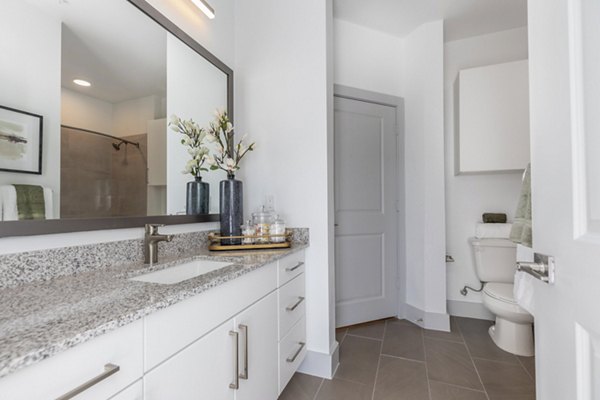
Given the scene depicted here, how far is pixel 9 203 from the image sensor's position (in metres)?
0.84

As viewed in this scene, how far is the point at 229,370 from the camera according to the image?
99cm

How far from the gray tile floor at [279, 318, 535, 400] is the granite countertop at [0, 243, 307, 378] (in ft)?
3.50

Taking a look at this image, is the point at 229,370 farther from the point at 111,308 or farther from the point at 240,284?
the point at 111,308

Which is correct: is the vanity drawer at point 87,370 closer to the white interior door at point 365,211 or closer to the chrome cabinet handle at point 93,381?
the chrome cabinet handle at point 93,381

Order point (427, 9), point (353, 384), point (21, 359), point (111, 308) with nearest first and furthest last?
point (21, 359) → point (111, 308) → point (353, 384) → point (427, 9)

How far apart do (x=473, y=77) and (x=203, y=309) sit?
103 inches

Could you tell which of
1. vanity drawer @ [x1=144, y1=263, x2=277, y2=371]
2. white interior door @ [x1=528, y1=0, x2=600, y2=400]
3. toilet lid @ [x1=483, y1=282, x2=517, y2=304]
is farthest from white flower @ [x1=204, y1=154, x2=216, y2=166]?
toilet lid @ [x1=483, y1=282, x2=517, y2=304]

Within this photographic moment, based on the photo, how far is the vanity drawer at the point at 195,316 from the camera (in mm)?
709

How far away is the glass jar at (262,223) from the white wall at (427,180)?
1407mm

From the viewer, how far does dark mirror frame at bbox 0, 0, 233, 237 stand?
0.86 m

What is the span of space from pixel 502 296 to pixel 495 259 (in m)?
0.43

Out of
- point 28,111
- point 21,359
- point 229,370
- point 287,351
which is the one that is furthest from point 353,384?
point 28,111

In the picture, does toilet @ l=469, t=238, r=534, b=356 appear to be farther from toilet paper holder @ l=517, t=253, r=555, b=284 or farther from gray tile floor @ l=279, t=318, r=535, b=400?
toilet paper holder @ l=517, t=253, r=555, b=284

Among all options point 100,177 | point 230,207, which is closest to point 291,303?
point 230,207
